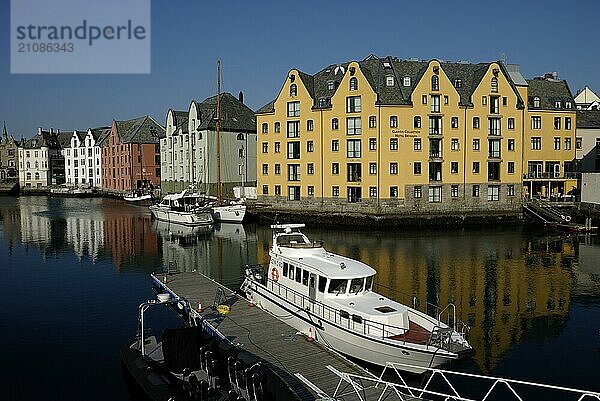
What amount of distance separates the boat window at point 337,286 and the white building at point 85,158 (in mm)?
113337

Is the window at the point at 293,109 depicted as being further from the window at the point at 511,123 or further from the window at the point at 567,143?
the window at the point at 567,143

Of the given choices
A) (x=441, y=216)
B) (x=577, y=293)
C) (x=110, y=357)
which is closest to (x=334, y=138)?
(x=441, y=216)

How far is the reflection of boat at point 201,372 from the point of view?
15.5m

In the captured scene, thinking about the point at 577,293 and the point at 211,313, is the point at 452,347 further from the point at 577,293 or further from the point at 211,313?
the point at 577,293

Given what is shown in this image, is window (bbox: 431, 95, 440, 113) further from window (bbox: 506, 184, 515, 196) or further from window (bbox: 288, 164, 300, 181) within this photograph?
window (bbox: 288, 164, 300, 181)

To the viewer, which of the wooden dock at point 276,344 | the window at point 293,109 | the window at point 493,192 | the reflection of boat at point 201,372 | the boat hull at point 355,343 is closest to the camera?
the reflection of boat at point 201,372

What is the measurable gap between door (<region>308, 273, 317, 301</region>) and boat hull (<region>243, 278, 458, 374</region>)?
516mm

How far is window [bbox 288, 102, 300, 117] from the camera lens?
66.0m

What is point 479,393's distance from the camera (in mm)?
18000

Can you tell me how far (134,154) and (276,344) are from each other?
95.8 meters

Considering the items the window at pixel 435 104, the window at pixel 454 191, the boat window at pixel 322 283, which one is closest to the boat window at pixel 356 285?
the boat window at pixel 322 283

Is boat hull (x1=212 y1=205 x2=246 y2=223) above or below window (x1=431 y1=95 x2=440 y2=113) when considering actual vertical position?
below

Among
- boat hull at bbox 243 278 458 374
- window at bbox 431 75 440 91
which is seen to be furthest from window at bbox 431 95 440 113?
boat hull at bbox 243 278 458 374

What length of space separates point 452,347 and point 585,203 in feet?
155
